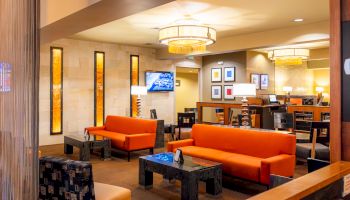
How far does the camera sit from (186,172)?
3795 mm

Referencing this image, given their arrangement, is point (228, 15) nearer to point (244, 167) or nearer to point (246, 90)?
point (246, 90)

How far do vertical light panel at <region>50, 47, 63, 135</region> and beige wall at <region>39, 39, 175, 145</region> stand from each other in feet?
0.32

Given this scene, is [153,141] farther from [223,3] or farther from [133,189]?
[223,3]

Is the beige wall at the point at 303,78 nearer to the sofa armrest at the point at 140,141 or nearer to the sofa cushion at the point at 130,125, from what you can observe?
the sofa cushion at the point at 130,125

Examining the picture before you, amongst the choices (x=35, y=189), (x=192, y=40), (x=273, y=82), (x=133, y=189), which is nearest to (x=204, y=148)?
(x=133, y=189)

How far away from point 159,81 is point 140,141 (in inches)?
169

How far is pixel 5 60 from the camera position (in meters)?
2.50

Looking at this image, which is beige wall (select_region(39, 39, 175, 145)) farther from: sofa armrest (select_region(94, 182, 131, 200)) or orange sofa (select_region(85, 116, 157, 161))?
sofa armrest (select_region(94, 182, 131, 200))

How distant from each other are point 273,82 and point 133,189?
30.6ft

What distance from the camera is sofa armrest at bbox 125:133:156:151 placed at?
6230 mm

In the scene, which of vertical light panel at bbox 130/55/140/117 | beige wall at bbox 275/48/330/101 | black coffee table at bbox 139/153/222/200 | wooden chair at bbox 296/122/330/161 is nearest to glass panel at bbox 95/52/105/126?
vertical light panel at bbox 130/55/140/117

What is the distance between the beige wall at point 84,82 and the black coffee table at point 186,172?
4.70 meters

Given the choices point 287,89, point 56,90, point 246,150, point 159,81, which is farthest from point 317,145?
point 287,89

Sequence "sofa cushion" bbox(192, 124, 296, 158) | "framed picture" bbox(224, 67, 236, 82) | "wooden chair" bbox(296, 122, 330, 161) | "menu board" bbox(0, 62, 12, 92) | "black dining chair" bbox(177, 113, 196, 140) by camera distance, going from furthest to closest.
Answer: "framed picture" bbox(224, 67, 236, 82)
"black dining chair" bbox(177, 113, 196, 140)
"wooden chair" bbox(296, 122, 330, 161)
"sofa cushion" bbox(192, 124, 296, 158)
"menu board" bbox(0, 62, 12, 92)
